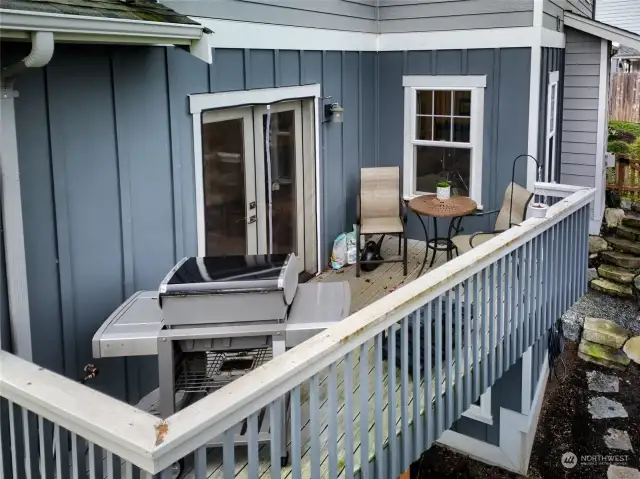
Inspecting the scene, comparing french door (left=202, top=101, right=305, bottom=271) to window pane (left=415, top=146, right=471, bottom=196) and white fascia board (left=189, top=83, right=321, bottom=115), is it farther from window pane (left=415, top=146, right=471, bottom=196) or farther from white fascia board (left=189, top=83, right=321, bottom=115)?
window pane (left=415, top=146, right=471, bottom=196)

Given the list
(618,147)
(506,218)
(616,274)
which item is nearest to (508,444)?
(506,218)

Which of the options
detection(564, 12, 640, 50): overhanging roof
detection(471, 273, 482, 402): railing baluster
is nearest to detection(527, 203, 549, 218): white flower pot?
Result: detection(471, 273, 482, 402): railing baluster

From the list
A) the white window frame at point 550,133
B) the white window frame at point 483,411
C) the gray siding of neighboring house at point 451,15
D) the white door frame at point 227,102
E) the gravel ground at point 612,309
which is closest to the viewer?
the white door frame at point 227,102

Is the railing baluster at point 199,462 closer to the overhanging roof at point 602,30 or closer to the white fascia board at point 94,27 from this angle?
the white fascia board at point 94,27

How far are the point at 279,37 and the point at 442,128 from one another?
88.5 inches

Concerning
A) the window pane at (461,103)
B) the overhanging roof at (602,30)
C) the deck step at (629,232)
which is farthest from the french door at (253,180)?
the deck step at (629,232)

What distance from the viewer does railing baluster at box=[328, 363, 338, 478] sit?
8.16 ft

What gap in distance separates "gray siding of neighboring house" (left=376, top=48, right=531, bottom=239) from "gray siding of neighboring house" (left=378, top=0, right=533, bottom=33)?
0.24 meters

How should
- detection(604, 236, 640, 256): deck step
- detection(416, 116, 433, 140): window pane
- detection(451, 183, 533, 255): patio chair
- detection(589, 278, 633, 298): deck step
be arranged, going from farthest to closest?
detection(604, 236, 640, 256): deck step, detection(589, 278, 633, 298): deck step, detection(416, 116, 433, 140): window pane, detection(451, 183, 533, 255): patio chair

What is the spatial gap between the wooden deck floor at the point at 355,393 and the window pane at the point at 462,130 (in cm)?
118

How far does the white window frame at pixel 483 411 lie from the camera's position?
6812 mm

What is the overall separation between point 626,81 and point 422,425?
766 inches

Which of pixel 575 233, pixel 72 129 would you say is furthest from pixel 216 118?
pixel 575 233

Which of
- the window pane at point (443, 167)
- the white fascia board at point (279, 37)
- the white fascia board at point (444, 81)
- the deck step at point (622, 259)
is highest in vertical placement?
the white fascia board at point (279, 37)
